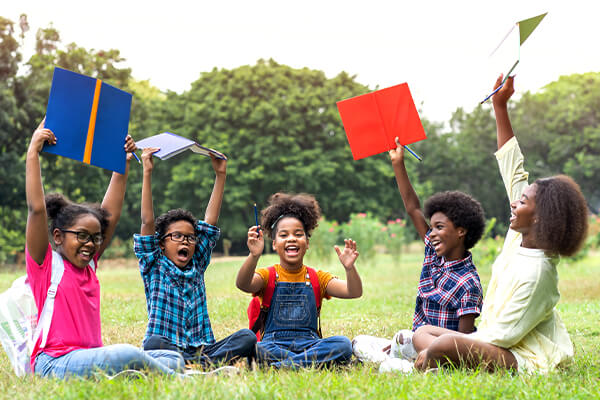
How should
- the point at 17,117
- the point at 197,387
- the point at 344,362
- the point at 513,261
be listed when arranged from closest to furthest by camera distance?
the point at 197,387, the point at 513,261, the point at 344,362, the point at 17,117

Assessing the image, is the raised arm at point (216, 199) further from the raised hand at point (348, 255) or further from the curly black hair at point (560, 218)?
the curly black hair at point (560, 218)

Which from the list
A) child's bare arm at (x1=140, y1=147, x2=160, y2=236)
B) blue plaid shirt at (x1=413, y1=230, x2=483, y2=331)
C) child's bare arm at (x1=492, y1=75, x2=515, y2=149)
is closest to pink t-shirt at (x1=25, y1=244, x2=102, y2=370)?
child's bare arm at (x1=140, y1=147, x2=160, y2=236)

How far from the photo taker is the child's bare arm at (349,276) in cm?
456

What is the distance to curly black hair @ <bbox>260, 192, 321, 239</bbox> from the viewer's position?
4.98 m

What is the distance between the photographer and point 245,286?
452 centimetres

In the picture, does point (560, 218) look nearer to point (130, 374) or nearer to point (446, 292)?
point (446, 292)

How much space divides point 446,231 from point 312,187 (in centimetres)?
2453

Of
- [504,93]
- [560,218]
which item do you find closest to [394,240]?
[504,93]

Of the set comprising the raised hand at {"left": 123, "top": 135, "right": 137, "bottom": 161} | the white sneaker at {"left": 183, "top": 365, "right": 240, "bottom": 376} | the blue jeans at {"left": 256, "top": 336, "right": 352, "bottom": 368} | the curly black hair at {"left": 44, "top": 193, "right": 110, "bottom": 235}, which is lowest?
the white sneaker at {"left": 183, "top": 365, "right": 240, "bottom": 376}

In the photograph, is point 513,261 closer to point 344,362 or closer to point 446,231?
point 446,231

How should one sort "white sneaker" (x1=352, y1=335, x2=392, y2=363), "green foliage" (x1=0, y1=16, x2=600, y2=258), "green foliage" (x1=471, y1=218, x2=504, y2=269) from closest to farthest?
"white sneaker" (x1=352, y1=335, x2=392, y2=363) → "green foliage" (x1=471, y1=218, x2=504, y2=269) → "green foliage" (x1=0, y1=16, x2=600, y2=258)

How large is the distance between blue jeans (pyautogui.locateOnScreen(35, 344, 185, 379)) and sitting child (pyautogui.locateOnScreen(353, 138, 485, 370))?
1.61m

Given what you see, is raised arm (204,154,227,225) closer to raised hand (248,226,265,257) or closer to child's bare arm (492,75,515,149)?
raised hand (248,226,265,257)

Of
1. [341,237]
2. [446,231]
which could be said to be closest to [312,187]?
[341,237]
